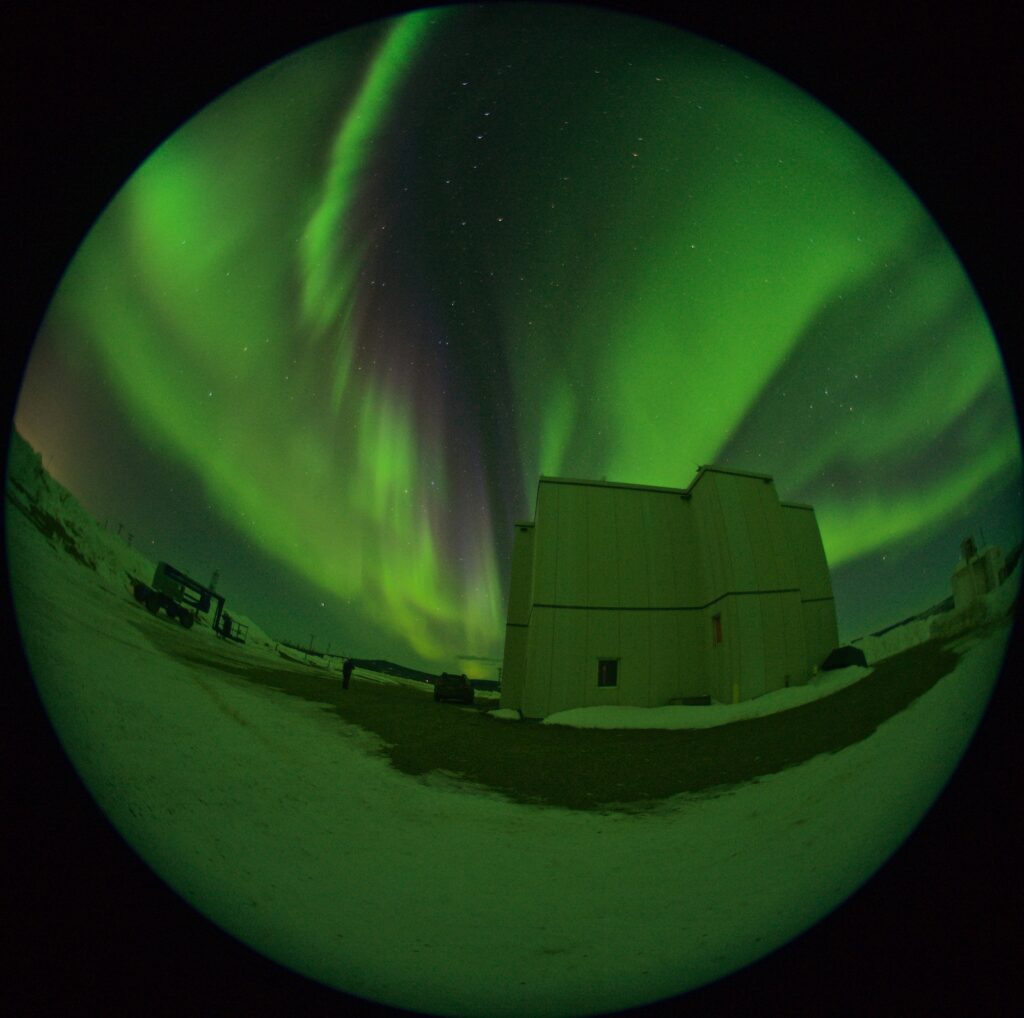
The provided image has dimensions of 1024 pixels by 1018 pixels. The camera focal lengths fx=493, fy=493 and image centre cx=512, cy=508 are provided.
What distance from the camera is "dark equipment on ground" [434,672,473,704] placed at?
2.31 meters

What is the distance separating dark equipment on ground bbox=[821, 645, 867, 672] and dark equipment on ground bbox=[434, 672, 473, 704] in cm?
164

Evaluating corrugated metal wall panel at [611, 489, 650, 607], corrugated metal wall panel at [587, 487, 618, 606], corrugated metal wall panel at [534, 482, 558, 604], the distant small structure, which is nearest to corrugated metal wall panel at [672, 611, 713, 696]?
corrugated metal wall panel at [611, 489, 650, 607]

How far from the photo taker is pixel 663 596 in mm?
2416

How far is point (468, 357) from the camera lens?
8.56 ft

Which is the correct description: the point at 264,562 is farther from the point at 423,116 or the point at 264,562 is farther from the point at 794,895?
the point at 794,895

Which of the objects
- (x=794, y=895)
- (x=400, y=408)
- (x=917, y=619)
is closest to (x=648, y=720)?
(x=794, y=895)

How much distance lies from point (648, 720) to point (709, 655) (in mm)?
425

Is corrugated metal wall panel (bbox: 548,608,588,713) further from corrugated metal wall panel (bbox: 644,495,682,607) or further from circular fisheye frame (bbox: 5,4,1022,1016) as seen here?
corrugated metal wall panel (bbox: 644,495,682,607)

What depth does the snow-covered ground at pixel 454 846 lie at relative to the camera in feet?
7.11

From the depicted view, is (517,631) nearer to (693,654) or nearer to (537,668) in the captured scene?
(537,668)

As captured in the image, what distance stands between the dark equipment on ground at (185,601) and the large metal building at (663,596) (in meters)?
1.40

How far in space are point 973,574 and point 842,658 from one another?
0.94 metres

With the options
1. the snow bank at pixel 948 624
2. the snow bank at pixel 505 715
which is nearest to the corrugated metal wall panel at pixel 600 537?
the snow bank at pixel 505 715

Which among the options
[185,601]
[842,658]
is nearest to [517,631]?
[842,658]
